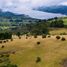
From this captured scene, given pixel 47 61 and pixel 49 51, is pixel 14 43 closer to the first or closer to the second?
pixel 49 51

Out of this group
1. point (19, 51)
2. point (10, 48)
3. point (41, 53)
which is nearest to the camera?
point (41, 53)

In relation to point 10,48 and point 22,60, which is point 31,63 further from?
point 10,48

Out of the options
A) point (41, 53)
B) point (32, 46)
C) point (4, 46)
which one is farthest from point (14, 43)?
point (41, 53)

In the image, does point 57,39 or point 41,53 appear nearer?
point 41,53

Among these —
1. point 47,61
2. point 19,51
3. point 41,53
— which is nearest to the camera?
point 47,61

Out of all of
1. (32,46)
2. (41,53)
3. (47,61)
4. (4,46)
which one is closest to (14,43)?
(4,46)

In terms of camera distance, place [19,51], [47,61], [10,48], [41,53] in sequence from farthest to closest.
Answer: [10,48]
[19,51]
[41,53]
[47,61]
